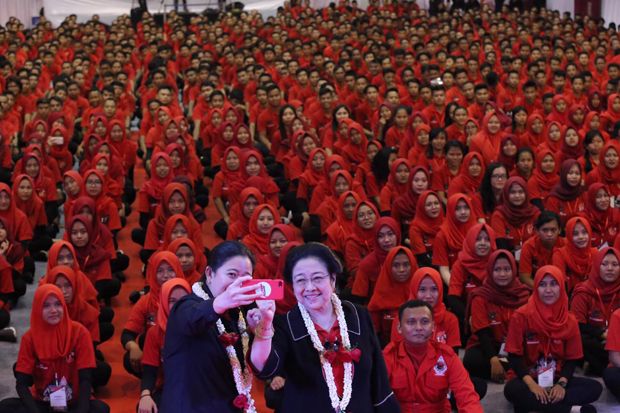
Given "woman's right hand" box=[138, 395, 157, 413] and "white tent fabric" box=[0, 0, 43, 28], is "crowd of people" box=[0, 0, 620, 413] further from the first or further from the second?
"white tent fabric" box=[0, 0, 43, 28]

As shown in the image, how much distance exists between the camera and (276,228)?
570 centimetres

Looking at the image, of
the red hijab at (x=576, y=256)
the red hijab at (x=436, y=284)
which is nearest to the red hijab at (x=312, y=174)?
the red hijab at (x=576, y=256)

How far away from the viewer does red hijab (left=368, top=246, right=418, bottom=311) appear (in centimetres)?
531

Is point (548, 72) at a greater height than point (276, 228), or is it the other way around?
point (548, 72)

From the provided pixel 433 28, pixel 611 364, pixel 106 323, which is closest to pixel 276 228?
pixel 106 323

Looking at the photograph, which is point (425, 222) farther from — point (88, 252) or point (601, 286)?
point (88, 252)

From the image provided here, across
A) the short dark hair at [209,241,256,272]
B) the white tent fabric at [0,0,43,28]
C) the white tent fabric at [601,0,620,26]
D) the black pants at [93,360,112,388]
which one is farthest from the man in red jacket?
the white tent fabric at [0,0,43,28]

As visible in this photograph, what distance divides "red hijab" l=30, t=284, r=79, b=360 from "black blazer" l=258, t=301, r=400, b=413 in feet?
6.65

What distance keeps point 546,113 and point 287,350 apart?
723 cm

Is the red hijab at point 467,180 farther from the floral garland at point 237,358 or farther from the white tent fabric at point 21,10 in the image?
the white tent fabric at point 21,10

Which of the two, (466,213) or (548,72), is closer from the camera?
(466,213)

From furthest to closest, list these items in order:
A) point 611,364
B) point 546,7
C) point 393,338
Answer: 1. point 546,7
2. point 611,364
3. point 393,338

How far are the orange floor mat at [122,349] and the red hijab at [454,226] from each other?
162cm

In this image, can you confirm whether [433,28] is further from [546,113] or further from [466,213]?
[466,213]
